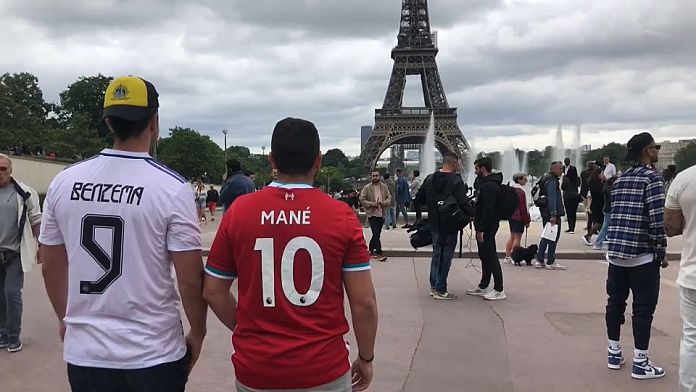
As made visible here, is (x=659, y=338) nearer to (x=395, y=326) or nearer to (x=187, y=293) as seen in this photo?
(x=395, y=326)

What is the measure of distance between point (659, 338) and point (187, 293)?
5.24 m

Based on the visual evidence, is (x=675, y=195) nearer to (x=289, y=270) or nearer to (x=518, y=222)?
(x=289, y=270)

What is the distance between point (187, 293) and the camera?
2297 millimetres

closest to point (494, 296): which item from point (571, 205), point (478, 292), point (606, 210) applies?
point (478, 292)

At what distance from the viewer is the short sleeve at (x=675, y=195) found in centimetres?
374

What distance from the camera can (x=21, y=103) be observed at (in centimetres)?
6391

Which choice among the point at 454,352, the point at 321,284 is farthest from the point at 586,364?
the point at 321,284

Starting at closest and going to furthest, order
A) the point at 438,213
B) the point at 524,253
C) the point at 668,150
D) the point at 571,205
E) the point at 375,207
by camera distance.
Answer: the point at 438,213
the point at 524,253
the point at 375,207
the point at 571,205
the point at 668,150

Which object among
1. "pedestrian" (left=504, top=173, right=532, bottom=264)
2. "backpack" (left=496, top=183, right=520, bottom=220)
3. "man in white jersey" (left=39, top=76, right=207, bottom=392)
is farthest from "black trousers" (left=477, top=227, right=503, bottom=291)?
"man in white jersey" (left=39, top=76, right=207, bottom=392)

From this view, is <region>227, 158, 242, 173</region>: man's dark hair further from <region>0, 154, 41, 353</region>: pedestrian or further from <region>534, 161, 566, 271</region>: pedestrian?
<region>534, 161, 566, 271</region>: pedestrian

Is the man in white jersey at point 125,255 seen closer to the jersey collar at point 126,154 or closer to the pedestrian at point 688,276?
the jersey collar at point 126,154

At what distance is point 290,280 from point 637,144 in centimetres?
371

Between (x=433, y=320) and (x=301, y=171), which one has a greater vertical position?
(x=301, y=171)

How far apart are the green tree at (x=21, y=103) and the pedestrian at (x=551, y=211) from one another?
4951 cm
